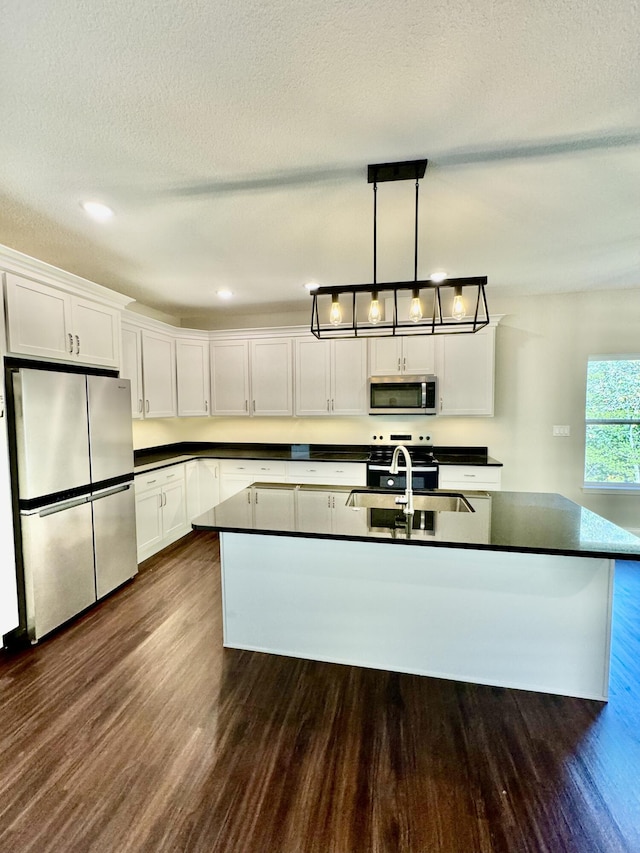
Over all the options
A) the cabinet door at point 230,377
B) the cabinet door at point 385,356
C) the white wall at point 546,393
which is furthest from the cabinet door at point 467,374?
the cabinet door at point 230,377

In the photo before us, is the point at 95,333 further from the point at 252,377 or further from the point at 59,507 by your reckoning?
the point at 252,377

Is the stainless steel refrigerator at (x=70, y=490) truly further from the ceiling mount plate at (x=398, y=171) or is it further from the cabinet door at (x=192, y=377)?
the ceiling mount plate at (x=398, y=171)

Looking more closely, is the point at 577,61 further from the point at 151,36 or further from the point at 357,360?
the point at 357,360

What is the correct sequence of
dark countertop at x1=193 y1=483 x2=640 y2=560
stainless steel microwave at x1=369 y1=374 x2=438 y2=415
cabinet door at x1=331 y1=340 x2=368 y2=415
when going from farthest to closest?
cabinet door at x1=331 y1=340 x2=368 y2=415 < stainless steel microwave at x1=369 y1=374 x2=438 y2=415 < dark countertop at x1=193 y1=483 x2=640 y2=560

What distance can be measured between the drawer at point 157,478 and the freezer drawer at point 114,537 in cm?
26

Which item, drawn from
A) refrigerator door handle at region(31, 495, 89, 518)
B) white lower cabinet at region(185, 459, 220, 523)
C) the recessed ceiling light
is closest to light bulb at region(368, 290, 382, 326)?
the recessed ceiling light

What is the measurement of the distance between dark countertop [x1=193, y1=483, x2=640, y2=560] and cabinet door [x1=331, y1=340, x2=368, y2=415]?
6.55 feet

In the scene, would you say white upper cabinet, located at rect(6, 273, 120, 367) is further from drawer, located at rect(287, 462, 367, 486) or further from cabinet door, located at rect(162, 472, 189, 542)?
drawer, located at rect(287, 462, 367, 486)

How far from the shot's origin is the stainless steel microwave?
407 centimetres

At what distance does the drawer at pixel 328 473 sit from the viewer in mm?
4125

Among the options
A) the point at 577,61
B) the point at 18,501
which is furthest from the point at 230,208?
the point at 18,501

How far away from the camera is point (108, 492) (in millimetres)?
2998

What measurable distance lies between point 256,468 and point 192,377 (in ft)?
4.51

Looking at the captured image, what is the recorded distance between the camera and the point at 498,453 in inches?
170
